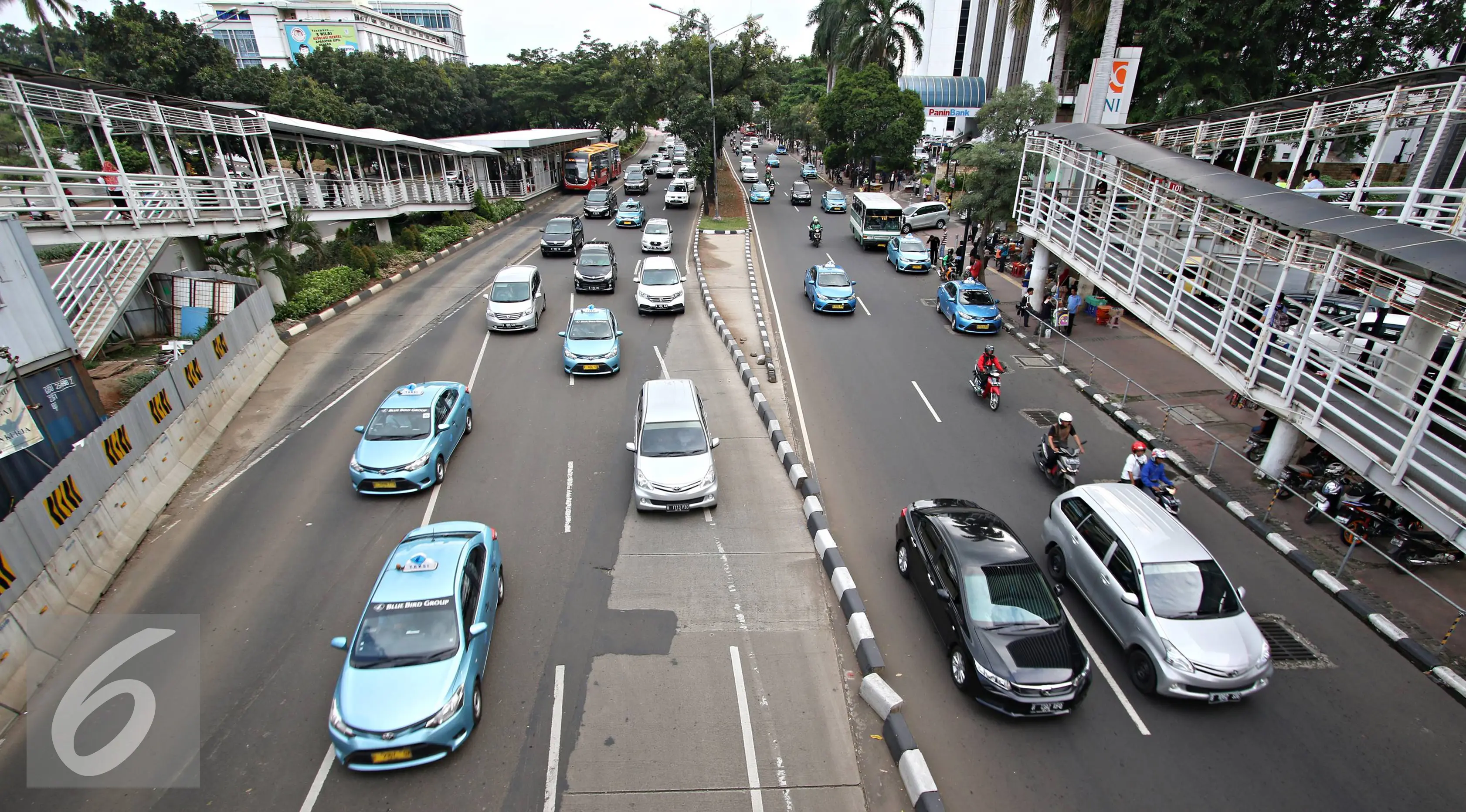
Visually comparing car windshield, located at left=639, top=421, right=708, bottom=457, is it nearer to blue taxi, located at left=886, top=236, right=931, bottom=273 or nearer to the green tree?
blue taxi, located at left=886, top=236, right=931, bottom=273

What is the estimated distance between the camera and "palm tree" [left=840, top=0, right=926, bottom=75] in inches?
1886

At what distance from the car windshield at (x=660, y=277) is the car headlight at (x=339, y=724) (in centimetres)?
1642

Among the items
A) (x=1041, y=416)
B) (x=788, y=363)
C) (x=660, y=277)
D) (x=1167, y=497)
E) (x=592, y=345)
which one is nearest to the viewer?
(x=1167, y=497)

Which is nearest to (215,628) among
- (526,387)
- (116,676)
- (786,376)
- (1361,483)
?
(116,676)

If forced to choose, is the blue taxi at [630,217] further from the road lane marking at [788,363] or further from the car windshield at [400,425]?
the car windshield at [400,425]

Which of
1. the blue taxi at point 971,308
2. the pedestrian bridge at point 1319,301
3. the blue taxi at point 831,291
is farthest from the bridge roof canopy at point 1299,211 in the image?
the blue taxi at point 831,291

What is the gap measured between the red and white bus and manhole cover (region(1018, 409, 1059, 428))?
131 ft

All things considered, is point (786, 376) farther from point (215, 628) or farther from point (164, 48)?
point (164, 48)

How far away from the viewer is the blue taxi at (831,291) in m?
21.9

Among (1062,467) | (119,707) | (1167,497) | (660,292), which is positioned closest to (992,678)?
(1167,497)

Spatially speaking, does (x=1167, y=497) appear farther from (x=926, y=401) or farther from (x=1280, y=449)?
(x=926, y=401)

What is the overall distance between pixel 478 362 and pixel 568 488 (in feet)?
23.9

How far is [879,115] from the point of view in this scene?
4369 centimetres

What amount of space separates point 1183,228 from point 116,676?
78.3 feet
